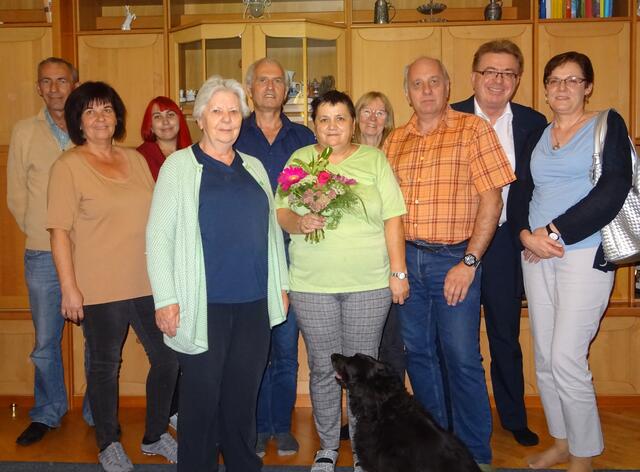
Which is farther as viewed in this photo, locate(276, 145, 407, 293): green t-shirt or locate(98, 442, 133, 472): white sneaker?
locate(98, 442, 133, 472): white sneaker

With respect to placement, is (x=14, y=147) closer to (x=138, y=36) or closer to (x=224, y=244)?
(x=138, y=36)

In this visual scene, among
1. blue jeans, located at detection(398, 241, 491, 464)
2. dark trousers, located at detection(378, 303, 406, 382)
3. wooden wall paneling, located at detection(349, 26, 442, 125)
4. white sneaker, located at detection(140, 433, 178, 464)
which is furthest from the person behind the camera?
wooden wall paneling, located at detection(349, 26, 442, 125)

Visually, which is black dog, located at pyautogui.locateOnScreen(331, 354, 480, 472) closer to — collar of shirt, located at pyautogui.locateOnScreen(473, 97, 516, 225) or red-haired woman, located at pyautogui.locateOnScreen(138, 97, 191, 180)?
collar of shirt, located at pyautogui.locateOnScreen(473, 97, 516, 225)

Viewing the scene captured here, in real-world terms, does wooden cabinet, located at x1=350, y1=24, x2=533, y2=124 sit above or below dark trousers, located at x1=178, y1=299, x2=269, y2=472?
above

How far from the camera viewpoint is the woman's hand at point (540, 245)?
8.79ft

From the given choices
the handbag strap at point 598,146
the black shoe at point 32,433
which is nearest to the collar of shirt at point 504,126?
the handbag strap at point 598,146

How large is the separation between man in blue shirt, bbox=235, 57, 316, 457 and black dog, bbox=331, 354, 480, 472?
27.9 inches

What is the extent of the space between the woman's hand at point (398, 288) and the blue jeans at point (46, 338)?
169 cm

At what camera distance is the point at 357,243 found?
8.52ft

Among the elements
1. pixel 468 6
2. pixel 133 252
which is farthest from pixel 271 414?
pixel 468 6

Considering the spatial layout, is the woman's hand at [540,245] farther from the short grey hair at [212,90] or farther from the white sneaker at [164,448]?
the white sneaker at [164,448]

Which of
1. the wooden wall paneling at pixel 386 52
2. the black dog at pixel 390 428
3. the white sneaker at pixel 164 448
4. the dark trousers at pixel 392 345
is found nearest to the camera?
the black dog at pixel 390 428

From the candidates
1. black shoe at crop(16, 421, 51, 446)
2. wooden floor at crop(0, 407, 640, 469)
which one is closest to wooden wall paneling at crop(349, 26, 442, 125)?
wooden floor at crop(0, 407, 640, 469)

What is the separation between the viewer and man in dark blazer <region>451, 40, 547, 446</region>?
318 centimetres
